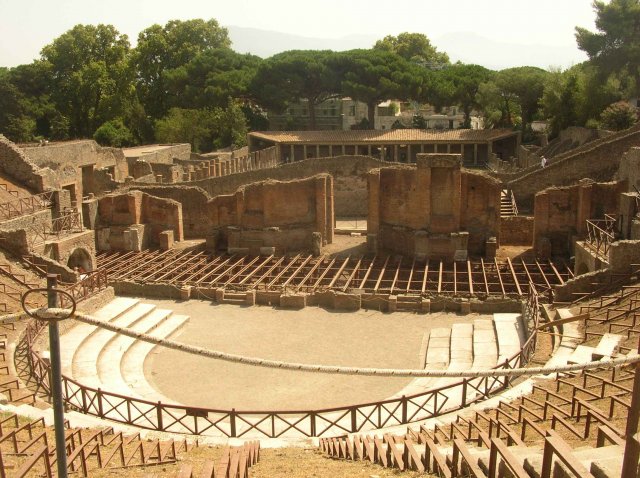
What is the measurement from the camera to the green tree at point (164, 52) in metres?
64.4

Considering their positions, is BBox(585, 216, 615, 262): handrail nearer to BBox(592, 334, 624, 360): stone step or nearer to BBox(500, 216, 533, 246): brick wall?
BBox(500, 216, 533, 246): brick wall

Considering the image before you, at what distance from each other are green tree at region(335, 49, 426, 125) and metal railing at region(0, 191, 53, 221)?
3116cm

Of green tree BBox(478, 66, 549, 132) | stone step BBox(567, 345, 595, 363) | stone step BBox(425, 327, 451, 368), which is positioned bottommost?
stone step BBox(425, 327, 451, 368)

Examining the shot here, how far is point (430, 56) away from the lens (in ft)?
299

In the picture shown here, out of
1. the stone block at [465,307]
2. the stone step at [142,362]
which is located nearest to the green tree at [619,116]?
the stone block at [465,307]

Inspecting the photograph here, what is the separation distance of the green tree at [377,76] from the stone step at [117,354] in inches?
1415

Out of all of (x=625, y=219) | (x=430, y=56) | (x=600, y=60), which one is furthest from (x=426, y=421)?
(x=430, y=56)

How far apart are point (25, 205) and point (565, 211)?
22758mm

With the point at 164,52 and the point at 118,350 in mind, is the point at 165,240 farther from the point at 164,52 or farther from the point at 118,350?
the point at 164,52

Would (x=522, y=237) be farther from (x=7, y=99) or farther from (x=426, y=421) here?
(x=7, y=99)

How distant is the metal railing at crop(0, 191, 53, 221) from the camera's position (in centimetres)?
2552

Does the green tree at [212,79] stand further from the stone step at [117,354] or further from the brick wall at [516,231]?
the stone step at [117,354]

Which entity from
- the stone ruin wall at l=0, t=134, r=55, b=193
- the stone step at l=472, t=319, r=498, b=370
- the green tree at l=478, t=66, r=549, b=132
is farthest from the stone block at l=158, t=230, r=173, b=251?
the green tree at l=478, t=66, r=549, b=132

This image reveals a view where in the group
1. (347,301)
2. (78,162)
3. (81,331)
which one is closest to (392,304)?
(347,301)
